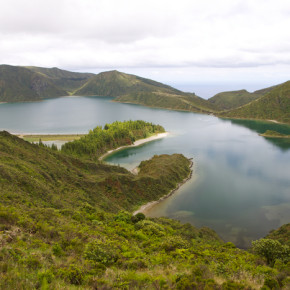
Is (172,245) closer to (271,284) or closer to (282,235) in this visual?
(271,284)

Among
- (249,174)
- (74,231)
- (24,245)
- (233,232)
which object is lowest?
(233,232)

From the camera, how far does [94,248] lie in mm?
19031

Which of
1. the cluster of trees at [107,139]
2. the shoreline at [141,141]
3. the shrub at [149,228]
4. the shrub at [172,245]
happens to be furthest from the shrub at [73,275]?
the shoreline at [141,141]

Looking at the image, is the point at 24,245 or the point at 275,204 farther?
the point at 275,204

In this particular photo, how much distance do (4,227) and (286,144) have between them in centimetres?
13336

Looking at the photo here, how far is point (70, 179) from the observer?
48781mm

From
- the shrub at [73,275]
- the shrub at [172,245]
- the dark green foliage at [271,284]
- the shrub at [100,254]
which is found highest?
the shrub at [73,275]

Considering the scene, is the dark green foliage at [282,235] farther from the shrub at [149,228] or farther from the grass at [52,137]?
the grass at [52,137]

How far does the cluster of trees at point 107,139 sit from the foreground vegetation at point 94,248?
125 ft

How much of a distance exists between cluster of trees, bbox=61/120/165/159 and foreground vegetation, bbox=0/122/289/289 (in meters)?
38.1

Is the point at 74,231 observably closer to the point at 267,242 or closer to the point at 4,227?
the point at 4,227

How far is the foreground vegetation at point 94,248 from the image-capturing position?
13992 mm

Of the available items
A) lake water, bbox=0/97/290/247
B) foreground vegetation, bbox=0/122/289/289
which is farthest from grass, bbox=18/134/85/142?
foreground vegetation, bbox=0/122/289/289

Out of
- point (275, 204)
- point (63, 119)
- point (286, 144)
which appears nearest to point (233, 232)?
point (275, 204)
